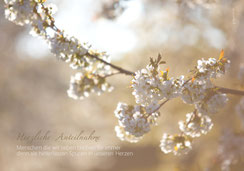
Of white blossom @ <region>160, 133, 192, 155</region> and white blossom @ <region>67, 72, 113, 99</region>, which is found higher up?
white blossom @ <region>67, 72, 113, 99</region>

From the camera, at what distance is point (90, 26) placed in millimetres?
7828

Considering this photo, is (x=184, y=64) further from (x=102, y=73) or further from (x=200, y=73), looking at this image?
(x=200, y=73)

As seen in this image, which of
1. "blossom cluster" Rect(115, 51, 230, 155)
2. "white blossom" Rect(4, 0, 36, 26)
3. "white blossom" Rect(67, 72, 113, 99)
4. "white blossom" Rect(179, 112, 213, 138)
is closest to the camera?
"blossom cluster" Rect(115, 51, 230, 155)

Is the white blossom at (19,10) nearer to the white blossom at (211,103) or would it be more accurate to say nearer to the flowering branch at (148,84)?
the flowering branch at (148,84)

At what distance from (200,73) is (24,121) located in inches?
401

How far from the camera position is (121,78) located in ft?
28.2

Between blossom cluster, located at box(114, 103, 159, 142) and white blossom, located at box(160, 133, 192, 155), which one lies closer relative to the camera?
blossom cluster, located at box(114, 103, 159, 142)

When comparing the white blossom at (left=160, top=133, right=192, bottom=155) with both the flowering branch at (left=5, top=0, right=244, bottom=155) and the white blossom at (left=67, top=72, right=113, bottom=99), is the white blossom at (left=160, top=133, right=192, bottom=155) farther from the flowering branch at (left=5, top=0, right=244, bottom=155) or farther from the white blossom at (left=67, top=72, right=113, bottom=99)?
the white blossom at (left=67, top=72, right=113, bottom=99)

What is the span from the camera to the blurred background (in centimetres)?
584

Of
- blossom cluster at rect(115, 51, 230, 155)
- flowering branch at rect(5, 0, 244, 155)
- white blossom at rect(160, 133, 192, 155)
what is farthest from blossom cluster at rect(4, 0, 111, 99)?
white blossom at rect(160, 133, 192, 155)

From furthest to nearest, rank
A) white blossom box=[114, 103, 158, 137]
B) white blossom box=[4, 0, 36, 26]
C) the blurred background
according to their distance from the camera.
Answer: the blurred background
white blossom box=[4, 0, 36, 26]
white blossom box=[114, 103, 158, 137]

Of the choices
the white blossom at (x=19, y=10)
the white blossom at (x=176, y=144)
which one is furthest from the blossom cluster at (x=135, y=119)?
the white blossom at (x=19, y=10)

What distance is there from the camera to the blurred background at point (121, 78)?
5840mm

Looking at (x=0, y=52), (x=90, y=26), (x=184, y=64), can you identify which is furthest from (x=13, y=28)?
(x=184, y=64)
